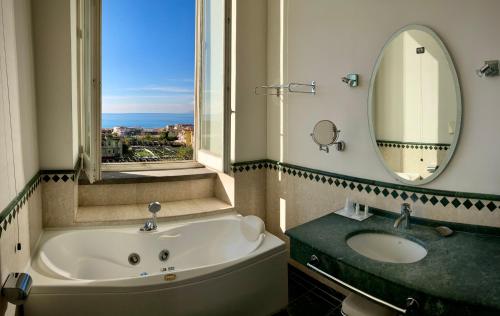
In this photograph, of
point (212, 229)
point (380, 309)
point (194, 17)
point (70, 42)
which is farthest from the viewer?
point (194, 17)

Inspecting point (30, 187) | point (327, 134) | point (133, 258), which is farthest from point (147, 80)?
point (327, 134)

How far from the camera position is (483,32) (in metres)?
1.55

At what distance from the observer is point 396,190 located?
6.30 feet

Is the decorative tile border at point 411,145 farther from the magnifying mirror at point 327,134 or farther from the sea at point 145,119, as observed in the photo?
the sea at point 145,119

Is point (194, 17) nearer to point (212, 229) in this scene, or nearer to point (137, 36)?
point (137, 36)

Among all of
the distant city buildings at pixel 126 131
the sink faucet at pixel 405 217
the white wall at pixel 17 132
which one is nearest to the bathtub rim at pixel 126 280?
the white wall at pixel 17 132

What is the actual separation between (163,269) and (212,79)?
1606 mm

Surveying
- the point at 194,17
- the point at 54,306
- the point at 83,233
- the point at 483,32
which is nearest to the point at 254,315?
the point at 54,306

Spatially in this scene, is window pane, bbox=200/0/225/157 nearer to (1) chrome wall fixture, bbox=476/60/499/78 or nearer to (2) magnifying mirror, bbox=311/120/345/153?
(2) magnifying mirror, bbox=311/120/345/153

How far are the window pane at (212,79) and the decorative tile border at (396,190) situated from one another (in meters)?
0.35

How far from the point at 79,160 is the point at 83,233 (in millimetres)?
629

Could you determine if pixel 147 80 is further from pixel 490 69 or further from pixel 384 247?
pixel 490 69

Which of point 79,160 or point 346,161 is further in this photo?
point 79,160

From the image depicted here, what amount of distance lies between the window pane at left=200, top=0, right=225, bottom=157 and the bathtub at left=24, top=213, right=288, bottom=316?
73 centimetres
